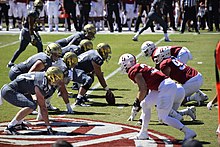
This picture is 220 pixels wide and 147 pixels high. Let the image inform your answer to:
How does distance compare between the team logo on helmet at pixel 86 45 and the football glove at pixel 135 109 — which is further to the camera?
the team logo on helmet at pixel 86 45

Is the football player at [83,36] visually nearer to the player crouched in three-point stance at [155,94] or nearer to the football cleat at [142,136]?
the player crouched in three-point stance at [155,94]

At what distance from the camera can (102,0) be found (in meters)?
29.7

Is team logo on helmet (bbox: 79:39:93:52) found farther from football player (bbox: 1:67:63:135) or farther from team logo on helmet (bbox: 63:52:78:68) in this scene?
football player (bbox: 1:67:63:135)

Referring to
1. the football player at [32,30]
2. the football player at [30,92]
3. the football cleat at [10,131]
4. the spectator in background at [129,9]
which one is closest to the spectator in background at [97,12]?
the spectator in background at [129,9]

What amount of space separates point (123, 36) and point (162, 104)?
16953mm

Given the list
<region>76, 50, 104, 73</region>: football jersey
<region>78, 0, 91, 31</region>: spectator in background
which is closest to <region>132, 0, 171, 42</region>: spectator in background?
<region>78, 0, 91, 31</region>: spectator in background

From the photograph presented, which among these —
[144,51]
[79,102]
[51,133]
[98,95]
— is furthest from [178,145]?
[98,95]

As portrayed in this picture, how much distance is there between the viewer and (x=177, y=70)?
38.9 ft

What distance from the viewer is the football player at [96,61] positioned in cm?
1260

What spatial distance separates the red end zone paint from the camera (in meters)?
9.54

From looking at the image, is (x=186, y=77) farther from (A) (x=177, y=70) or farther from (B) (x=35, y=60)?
(B) (x=35, y=60)

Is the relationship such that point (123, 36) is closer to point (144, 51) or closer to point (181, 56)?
point (181, 56)

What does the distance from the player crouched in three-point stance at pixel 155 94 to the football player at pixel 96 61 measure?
2693 millimetres

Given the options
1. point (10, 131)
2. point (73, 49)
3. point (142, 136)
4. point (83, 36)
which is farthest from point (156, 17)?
point (142, 136)
